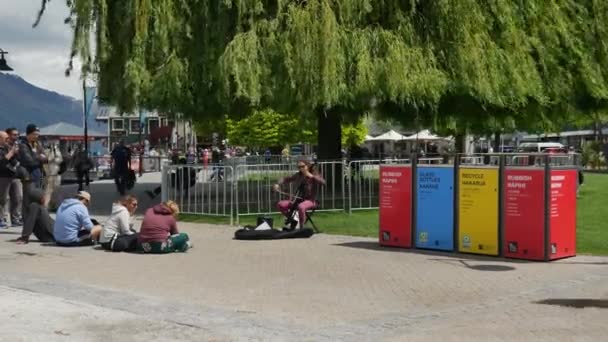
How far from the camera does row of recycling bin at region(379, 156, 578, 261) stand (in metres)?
11.0

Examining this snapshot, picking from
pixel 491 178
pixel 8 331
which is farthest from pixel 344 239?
pixel 8 331

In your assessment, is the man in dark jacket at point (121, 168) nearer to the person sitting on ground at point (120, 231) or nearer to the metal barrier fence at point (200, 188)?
the metal barrier fence at point (200, 188)

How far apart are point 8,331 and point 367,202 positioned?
12.2 m

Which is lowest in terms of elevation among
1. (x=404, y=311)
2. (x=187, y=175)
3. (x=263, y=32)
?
(x=404, y=311)

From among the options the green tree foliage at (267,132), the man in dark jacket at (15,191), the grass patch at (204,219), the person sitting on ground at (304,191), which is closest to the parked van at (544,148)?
the green tree foliage at (267,132)

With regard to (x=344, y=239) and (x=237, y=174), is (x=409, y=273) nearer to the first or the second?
(x=344, y=239)

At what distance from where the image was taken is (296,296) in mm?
8820

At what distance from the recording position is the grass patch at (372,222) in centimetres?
1316

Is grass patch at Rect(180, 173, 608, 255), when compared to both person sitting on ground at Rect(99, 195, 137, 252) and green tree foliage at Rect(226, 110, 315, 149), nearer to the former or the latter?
person sitting on ground at Rect(99, 195, 137, 252)

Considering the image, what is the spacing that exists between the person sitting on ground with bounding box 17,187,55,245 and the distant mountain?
24171 mm

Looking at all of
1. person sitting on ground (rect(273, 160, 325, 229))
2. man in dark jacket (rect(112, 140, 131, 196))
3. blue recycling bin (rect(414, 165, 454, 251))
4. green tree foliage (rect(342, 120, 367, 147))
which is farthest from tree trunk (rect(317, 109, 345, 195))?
green tree foliage (rect(342, 120, 367, 147))

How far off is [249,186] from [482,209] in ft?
21.8

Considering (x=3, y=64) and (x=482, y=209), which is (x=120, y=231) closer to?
(x=482, y=209)

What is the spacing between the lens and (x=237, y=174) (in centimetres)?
1634
